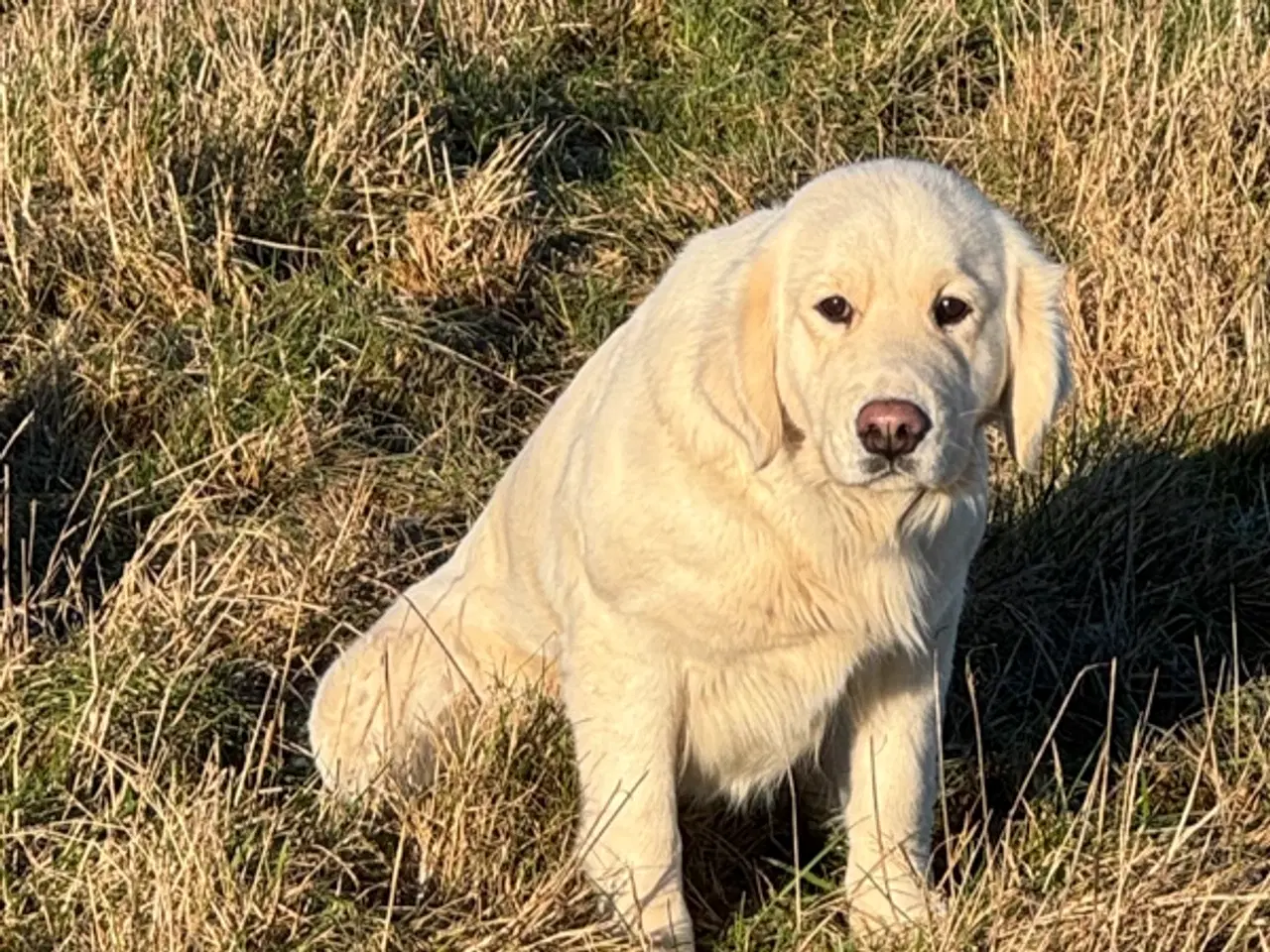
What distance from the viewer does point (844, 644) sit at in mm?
3193

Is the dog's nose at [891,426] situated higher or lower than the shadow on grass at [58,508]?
higher

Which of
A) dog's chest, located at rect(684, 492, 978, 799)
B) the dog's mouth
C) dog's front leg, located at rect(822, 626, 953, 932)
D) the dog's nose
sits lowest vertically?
dog's front leg, located at rect(822, 626, 953, 932)

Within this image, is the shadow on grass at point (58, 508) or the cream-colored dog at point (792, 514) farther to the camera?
the shadow on grass at point (58, 508)

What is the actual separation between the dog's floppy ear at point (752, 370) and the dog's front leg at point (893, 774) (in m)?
0.54

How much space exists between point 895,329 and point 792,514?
1.16 ft

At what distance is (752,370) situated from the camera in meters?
3.00

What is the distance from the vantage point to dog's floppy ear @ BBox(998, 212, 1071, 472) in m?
3.05

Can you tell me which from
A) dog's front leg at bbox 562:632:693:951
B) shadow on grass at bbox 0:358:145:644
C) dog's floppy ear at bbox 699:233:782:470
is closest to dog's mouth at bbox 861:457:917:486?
dog's floppy ear at bbox 699:233:782:470

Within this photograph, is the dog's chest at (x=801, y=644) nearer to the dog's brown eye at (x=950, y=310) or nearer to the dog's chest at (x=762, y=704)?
the dog's chest at (x=762, y=704)

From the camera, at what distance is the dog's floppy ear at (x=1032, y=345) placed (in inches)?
120

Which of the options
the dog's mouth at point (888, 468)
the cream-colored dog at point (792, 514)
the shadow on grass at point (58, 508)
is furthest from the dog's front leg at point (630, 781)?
the shadow on grass at point (58, 508)

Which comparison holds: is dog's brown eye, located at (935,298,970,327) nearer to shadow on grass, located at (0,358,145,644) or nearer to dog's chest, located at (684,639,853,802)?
dog's chest, located at (684,639,853,802)

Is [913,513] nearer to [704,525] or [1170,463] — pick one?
[704,525]

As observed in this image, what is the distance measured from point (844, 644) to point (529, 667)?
2.29 feet
